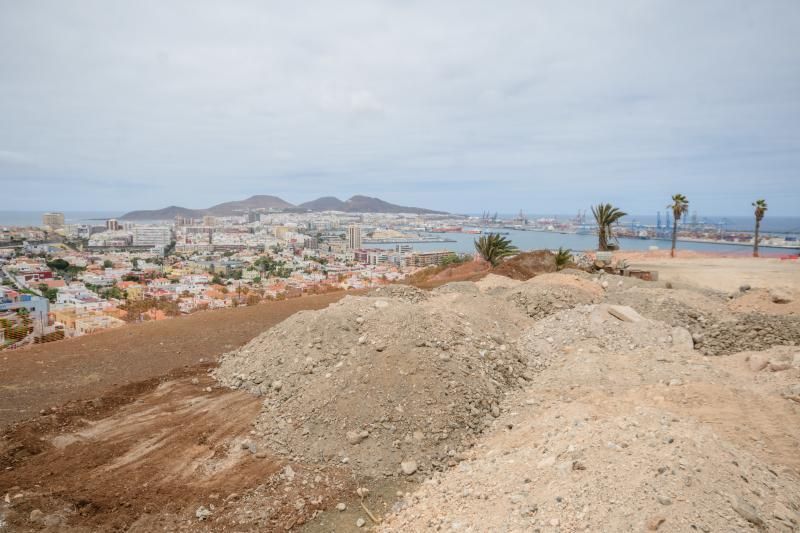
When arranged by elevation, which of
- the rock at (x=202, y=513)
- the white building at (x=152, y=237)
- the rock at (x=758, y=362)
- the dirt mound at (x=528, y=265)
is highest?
the white building at (x=152, y=237)

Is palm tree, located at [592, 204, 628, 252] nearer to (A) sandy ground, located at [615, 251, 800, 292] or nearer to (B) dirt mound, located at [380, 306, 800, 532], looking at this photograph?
(A) sandy ground, located at [615, 251, 800, 292]

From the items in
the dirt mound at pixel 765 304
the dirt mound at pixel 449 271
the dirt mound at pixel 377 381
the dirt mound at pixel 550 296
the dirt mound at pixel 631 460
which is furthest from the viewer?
the dirt mound at pixel 449 271

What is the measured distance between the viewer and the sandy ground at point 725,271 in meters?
16.1

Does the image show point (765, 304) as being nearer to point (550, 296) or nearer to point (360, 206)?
point (550, 296)

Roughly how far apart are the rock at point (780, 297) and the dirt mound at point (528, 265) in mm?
7230

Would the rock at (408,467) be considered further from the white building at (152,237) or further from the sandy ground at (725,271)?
the white building at (152,237)

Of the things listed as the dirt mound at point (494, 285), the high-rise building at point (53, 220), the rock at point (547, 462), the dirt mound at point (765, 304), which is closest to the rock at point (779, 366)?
the dirt mound at point (765, 304)

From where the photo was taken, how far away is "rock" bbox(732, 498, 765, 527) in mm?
2986

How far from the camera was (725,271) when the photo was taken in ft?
60.3

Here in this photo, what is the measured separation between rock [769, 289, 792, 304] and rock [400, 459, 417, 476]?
10655mm

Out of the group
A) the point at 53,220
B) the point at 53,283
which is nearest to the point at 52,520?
the point at 53,283

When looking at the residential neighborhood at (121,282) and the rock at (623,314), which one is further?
the residential neighborhood at (121,282)

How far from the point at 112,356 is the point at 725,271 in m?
21.4

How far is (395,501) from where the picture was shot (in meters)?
4.26
